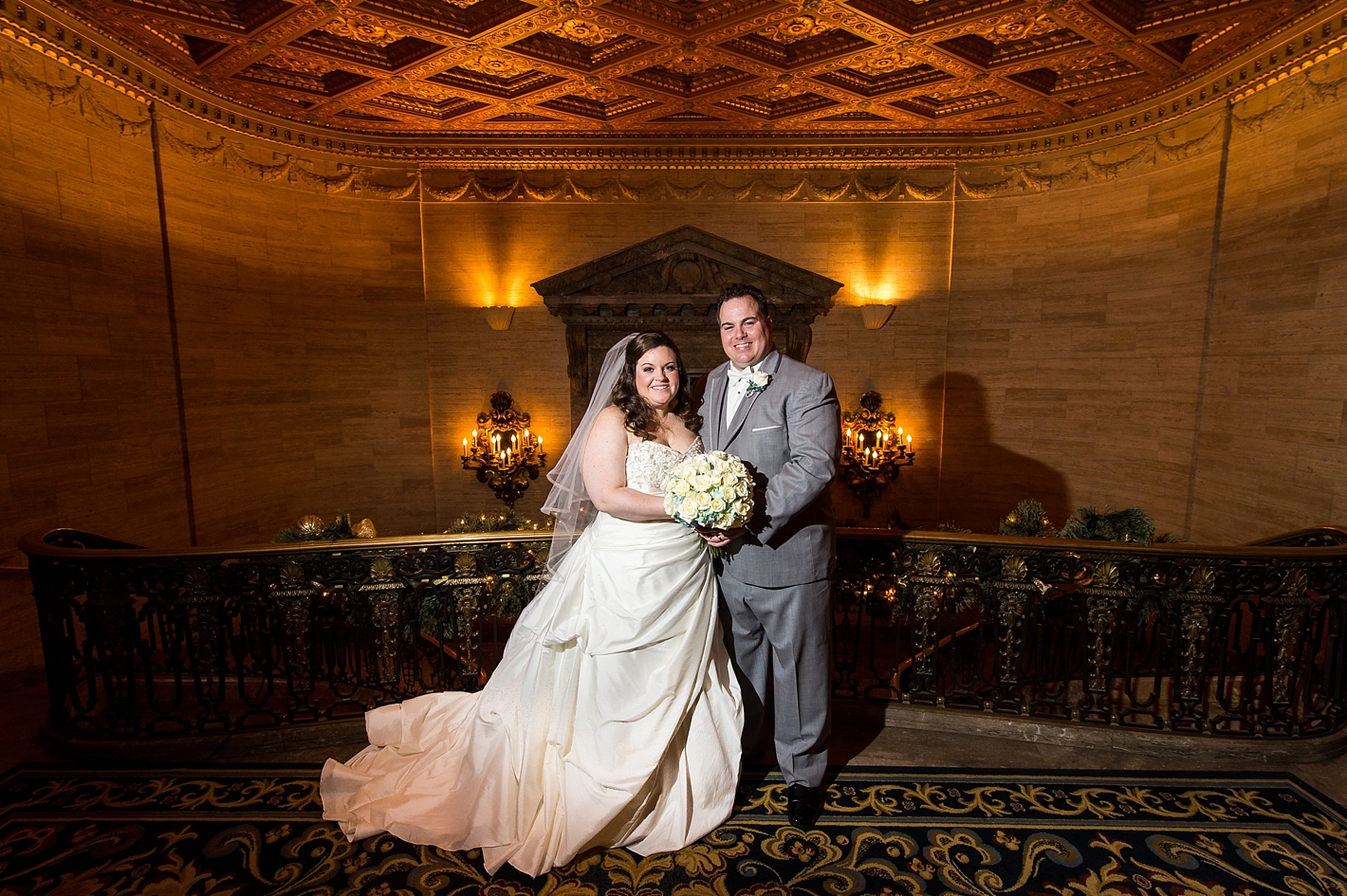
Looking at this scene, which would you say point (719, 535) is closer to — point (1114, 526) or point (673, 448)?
point (673, 448)

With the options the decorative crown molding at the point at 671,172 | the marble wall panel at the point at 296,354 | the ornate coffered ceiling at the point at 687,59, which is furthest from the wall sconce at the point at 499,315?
the ornate coffered ceiling at the point at 687,59

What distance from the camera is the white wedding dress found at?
246 centimetres

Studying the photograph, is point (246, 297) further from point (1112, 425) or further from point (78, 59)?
point (1112, 425)

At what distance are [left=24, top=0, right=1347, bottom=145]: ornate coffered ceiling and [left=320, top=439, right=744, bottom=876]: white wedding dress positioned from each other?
5.00 meters

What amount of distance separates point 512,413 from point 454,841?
638 cm

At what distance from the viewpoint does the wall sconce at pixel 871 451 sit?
26.5 feet

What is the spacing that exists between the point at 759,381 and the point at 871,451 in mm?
5983

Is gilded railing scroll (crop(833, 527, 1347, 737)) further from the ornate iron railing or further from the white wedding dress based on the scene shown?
the white wedding dress

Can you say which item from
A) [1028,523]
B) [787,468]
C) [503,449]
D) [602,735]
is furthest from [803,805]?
A: [503,449]

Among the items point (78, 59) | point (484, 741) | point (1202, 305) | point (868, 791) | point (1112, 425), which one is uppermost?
point (78, 59)

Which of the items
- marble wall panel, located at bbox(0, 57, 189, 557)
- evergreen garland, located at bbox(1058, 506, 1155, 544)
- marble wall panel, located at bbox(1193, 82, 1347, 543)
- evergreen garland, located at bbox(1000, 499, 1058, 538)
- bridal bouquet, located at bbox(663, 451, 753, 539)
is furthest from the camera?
marble wall panel, located at bbox(1193, 82, 1347, 543)

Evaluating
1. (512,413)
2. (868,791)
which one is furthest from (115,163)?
(868,791)

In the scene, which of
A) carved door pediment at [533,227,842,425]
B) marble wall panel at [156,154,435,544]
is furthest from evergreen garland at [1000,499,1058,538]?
marble wall panel at [156,154,435,544]

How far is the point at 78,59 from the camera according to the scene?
16.9 ft
